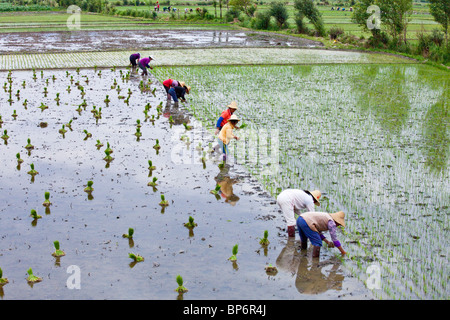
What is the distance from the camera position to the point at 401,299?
19.9 ft

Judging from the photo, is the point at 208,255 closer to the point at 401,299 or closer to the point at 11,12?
the point at 401,299

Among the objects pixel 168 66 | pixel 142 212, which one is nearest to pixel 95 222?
pixel 142 212

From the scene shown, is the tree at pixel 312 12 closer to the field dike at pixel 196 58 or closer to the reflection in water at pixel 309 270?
the field dike at pixel 196 58

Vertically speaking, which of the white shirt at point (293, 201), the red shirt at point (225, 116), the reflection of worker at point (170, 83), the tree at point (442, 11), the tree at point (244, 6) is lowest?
the white shirt at point (293, 201)

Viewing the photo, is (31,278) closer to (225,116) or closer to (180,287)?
(180,287)

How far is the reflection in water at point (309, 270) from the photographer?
649cm

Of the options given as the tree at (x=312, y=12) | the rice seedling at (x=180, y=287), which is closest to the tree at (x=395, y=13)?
the tree at (x=312, y=12)

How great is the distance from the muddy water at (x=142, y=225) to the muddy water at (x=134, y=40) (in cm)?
1809

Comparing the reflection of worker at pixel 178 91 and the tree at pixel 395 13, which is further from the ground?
the tree at pixel 395 13

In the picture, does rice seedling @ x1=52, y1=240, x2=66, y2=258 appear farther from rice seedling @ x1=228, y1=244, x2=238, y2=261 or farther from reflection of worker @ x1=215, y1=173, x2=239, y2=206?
reflection of worker @ x1=215, y1=173, x2=239, y2=206

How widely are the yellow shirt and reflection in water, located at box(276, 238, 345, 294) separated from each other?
3.41 m

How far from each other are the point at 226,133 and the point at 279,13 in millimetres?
34116

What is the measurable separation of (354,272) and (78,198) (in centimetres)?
500

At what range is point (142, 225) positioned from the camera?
8.22m
